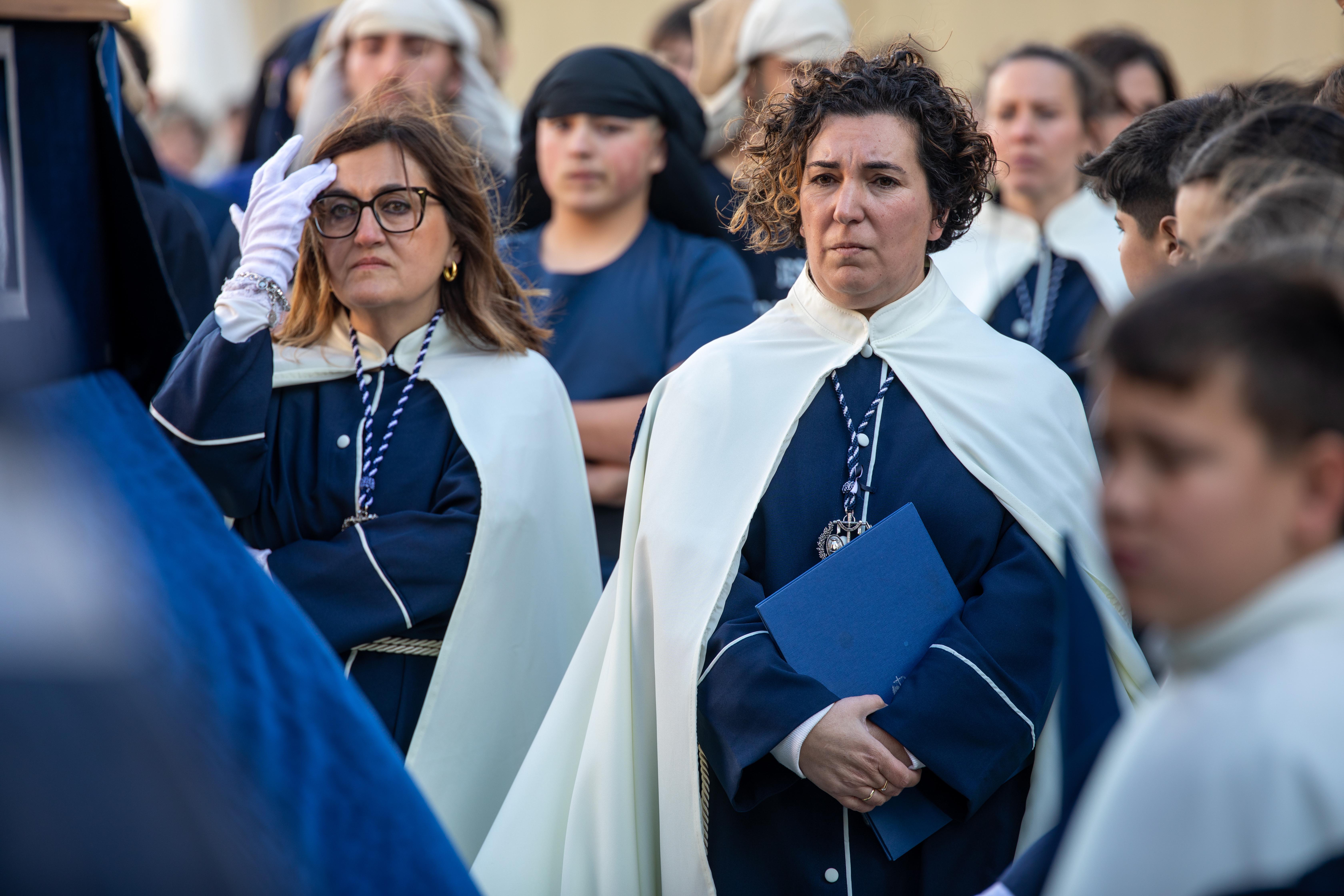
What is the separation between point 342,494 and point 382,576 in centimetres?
Result: 23

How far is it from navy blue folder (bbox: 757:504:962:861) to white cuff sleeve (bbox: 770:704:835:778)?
9cm

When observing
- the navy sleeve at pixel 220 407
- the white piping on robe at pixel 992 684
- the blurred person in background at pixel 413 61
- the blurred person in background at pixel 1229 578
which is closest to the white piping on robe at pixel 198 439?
the navy sleeve at pixel 220 407

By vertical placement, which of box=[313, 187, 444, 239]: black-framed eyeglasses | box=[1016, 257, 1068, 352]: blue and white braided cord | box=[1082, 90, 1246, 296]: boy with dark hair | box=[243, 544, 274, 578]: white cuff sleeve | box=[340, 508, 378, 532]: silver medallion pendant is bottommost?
box=[243, 544, 274, 578]: white cuff sleeve

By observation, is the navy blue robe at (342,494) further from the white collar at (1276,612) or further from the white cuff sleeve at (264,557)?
the white collar at (1276,612)

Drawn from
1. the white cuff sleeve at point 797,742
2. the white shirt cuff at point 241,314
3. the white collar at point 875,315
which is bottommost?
the white cuff sleeve at point 797,742

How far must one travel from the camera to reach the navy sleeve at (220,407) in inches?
105

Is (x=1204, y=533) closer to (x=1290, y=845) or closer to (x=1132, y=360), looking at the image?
(x=1132, y=360)

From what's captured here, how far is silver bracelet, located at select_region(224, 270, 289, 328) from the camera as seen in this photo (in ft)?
9.04

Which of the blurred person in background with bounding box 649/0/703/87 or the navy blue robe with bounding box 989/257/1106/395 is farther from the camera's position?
the blurred person in background with bounding box 649/0/703/87

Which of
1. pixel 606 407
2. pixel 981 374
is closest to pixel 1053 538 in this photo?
pixel 981 374

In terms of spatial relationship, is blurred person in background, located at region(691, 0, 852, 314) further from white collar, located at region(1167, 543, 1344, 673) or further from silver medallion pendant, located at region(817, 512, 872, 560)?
white collar, located at region(1167, 543, 1344, 673)

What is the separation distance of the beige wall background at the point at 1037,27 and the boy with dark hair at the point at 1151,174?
5181 millimetres

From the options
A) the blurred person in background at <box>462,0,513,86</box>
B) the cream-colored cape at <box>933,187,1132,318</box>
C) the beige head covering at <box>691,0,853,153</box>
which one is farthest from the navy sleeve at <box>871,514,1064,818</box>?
the blurred person in background at <box>462,0,513,86</box>

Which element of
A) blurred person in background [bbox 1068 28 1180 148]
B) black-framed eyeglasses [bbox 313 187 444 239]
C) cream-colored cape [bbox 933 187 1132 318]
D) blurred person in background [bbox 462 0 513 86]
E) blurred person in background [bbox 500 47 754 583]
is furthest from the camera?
blurred person in background [bbox 462 0 513 86]
